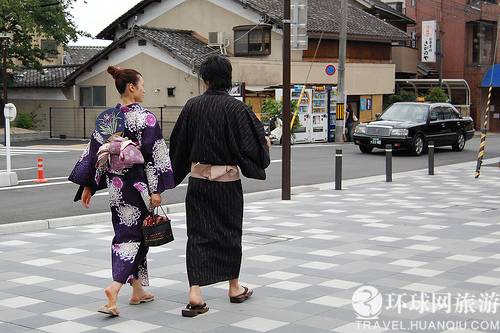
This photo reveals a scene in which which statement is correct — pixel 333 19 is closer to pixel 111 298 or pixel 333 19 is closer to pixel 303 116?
pixel 303 116

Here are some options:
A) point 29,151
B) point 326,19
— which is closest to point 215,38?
point 326,19

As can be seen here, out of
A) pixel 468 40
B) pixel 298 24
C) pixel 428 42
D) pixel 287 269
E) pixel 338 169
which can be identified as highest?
pixel 468 40

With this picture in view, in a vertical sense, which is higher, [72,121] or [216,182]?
[72,121]

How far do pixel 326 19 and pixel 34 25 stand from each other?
14.5 meters

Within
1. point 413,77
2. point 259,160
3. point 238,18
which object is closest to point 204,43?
point 238,18

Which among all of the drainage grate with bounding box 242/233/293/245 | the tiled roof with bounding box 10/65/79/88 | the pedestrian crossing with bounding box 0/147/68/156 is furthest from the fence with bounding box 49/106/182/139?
the drainage grate with bounding box 242/233/293/245

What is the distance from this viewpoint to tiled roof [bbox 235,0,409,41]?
36344 mm

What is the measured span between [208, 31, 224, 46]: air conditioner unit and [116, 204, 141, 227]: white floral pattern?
3121 cm

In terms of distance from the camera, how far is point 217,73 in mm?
6230

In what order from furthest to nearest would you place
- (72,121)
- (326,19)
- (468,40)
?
(468,40) < (326,19) < (72,121)

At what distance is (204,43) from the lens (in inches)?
1471

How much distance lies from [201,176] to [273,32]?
30686 mm

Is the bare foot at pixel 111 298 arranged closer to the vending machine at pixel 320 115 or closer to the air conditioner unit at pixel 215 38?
the vending machine at pixel 320 115

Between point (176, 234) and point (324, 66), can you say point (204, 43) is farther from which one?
point (176, 234)
